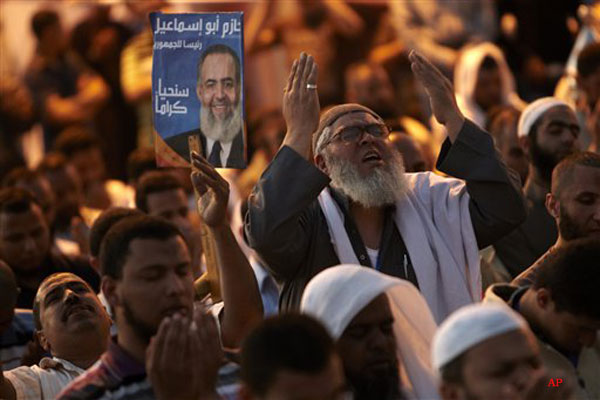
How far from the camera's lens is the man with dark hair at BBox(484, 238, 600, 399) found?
648cm

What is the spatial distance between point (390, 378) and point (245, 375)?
2.64 ft

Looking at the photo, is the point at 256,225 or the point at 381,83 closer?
the point at 256,225

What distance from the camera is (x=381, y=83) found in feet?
45.9

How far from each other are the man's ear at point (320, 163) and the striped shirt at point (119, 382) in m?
1.85

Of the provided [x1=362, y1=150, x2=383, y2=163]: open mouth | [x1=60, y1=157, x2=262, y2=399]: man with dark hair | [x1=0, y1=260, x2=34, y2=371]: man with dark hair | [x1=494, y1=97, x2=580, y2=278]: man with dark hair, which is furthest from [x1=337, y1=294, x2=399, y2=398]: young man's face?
[x1=494, y1=97, x2=580, y2=278]: man with dark hair

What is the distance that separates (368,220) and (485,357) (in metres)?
2.26

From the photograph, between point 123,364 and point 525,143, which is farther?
point 525,143

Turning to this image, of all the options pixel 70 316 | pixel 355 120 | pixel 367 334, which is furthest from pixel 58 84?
pixel 367 334

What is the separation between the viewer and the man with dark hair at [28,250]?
31.8 feet

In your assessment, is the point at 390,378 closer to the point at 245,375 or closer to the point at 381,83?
the point at 245,375

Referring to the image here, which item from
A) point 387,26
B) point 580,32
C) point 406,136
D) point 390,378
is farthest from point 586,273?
point 387,26

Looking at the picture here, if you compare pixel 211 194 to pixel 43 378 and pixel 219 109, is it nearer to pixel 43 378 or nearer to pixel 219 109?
pixel 219 109

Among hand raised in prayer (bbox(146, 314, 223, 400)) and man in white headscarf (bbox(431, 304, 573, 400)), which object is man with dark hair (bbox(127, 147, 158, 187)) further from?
man in white headscarf (bbox(431, 304, 573, 400))

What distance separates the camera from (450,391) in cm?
563
